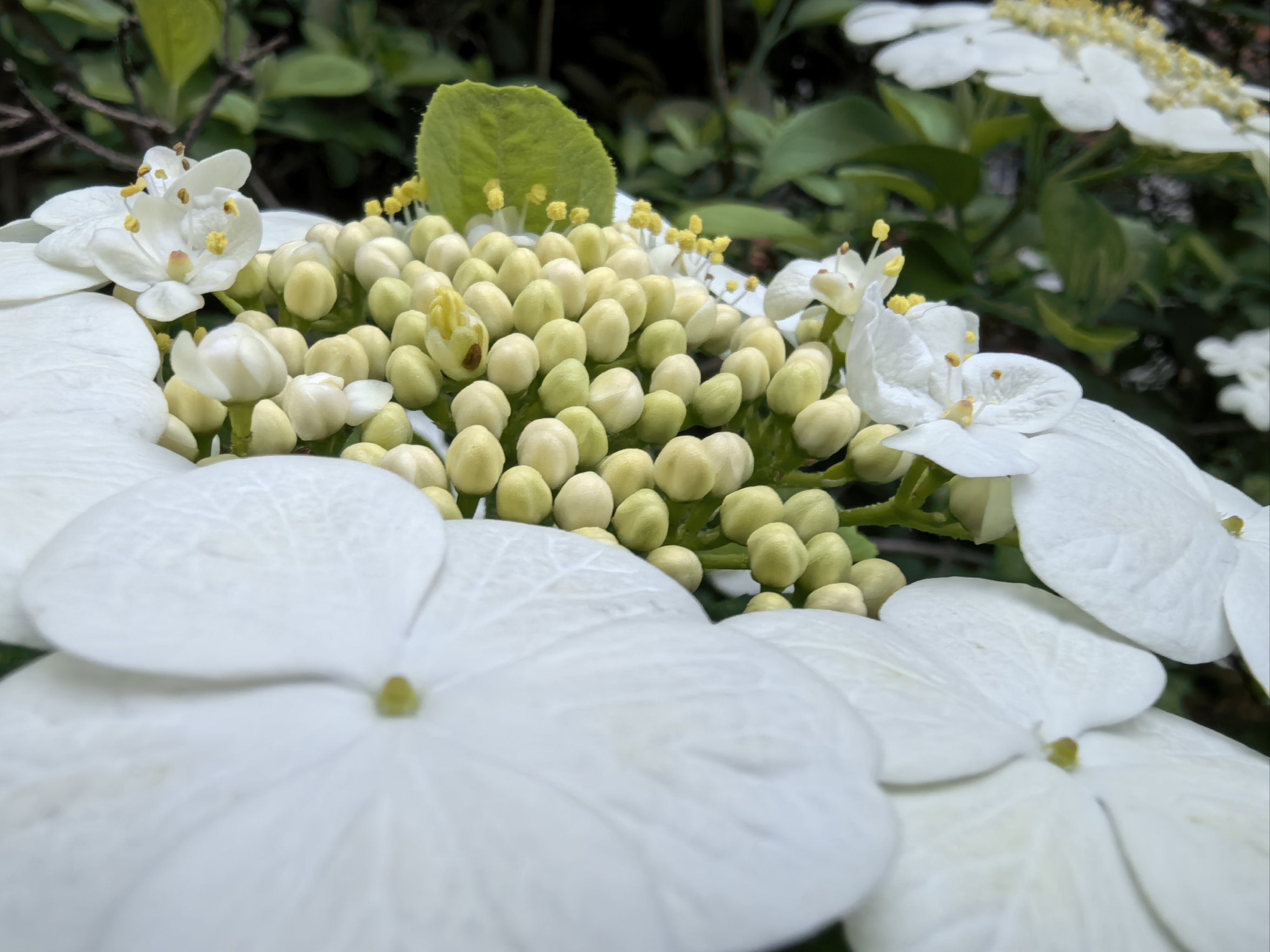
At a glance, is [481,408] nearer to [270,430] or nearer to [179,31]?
[270,430]

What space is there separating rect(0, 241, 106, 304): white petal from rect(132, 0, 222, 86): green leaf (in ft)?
0.82

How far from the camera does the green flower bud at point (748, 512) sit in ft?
1.33

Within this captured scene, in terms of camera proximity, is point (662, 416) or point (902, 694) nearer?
point (902, 694)

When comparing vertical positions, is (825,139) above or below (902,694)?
above

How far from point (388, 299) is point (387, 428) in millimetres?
77

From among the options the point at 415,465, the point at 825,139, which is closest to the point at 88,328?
the point at 415,465

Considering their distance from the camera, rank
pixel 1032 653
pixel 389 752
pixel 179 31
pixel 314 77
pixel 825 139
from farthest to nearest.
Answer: pixel 314 77
pixel 825 139
pixel 179 31
pixel 1032 653
pixel 389 752

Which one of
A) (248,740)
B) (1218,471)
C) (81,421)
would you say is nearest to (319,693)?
(248,740)

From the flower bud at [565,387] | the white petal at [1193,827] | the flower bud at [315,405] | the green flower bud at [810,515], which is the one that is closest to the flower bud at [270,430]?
the flower bud at [315,405]

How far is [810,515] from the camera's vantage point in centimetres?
42

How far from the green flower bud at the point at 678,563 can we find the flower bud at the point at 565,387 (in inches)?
3.1

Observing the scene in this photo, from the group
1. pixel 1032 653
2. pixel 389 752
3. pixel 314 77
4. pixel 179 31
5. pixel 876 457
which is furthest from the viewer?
pixel 314 77

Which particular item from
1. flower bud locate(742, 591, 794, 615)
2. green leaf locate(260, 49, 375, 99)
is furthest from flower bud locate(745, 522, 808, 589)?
green leaf locate(260, 49, 375, 99)

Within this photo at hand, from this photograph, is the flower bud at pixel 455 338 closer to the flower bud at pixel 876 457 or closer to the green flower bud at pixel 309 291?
the green flower bud at pixel 309 291
